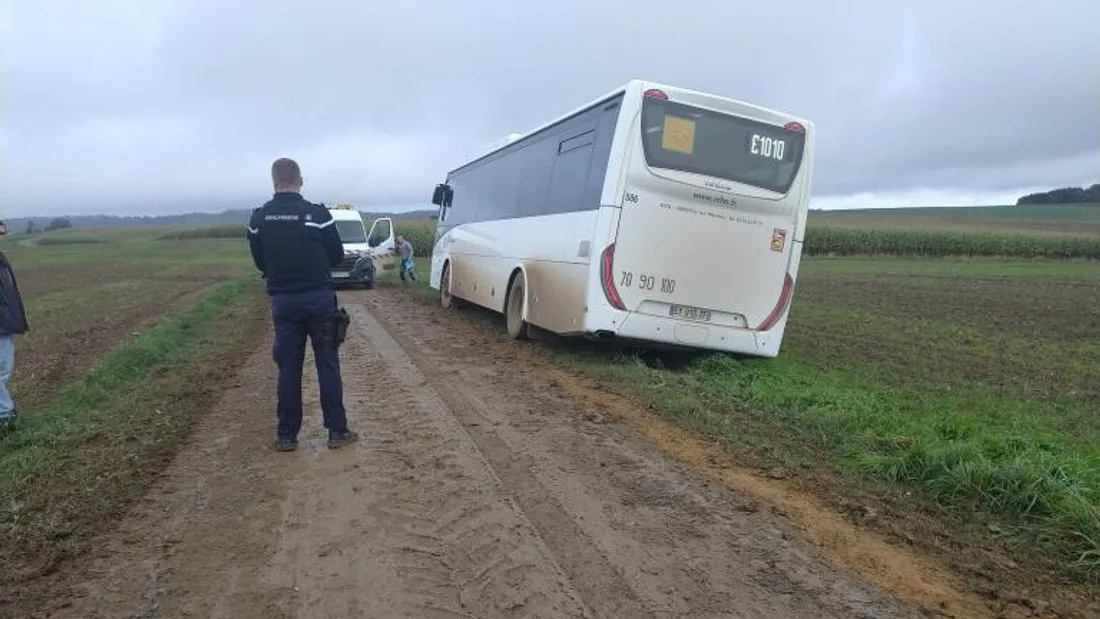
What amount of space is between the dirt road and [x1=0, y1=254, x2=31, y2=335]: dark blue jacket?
173 cm

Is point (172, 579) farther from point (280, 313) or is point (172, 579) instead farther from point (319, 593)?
point (280, 313)

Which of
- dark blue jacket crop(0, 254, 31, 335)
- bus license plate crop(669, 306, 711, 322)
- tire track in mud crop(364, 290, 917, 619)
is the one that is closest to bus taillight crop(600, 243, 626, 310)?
bus license plate crop(669, 306, 711, 322)

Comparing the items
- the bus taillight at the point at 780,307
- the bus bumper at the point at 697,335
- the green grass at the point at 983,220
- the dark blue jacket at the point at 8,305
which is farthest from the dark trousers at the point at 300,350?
the green grass at the point at 983,220

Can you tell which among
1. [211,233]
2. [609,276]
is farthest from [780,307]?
[211,233]

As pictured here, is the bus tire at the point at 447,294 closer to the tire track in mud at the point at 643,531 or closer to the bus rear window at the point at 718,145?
the bus rear window at the point at 718,145

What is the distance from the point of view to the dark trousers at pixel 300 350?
5.53 meters

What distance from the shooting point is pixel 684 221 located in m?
8.71

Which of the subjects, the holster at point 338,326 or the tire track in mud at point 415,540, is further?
the holster at point 338,326

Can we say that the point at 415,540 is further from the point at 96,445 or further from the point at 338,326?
the point at 96,445

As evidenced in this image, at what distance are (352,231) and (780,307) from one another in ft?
54.9

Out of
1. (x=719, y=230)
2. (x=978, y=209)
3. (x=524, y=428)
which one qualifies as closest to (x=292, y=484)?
(x=524, y=428)

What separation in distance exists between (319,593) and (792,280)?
7.11m

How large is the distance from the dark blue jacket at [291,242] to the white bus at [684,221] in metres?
3.78

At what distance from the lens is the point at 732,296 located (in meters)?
9.01
